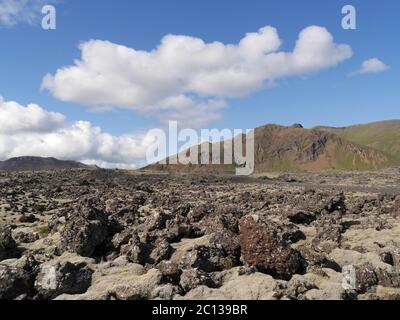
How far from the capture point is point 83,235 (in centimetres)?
1988

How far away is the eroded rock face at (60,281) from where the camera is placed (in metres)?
15.3

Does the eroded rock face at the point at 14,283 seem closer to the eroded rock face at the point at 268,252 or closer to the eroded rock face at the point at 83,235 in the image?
the eroded rock face at the point at 83,235

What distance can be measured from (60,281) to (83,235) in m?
4.50

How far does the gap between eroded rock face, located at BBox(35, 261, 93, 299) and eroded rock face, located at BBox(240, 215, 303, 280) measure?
19.6ft

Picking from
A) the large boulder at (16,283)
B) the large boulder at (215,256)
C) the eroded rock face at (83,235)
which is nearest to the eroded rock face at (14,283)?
the large boulder at (16,283)

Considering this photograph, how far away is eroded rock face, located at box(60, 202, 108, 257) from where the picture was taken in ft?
64.5

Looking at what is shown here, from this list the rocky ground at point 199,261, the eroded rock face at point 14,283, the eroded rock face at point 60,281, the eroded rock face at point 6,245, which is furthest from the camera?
the eroded rock face at point 6,245

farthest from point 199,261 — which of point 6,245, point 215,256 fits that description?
point 6,245

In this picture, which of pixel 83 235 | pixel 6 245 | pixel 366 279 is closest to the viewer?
pixel 366 279

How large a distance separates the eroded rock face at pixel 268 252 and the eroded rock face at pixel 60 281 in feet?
19.6

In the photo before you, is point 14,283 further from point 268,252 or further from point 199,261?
point 268,252
